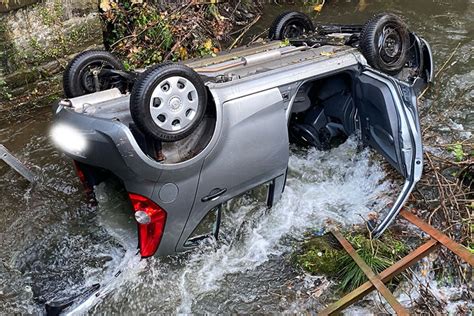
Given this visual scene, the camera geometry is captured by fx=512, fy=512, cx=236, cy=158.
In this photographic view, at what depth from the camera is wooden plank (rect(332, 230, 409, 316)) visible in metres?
3.47

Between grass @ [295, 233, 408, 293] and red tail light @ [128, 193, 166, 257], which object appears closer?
red tail light @ [128, 193, 166, 257]

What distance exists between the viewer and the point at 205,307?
3.82 m

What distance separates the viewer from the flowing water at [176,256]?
3861 millimetres

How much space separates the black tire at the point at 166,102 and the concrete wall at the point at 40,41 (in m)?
3.32

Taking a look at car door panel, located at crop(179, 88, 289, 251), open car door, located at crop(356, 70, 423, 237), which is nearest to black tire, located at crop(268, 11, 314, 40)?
open car door, located at crop(356, 70, 423, 237)

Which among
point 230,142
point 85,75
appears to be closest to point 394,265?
point 230,142

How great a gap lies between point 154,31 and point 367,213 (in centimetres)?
396

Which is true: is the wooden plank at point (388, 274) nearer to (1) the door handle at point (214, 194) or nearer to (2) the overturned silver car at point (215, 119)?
(2) the overturned silver car at point (215, 119)

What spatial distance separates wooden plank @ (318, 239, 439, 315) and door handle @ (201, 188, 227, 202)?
111 centimetres

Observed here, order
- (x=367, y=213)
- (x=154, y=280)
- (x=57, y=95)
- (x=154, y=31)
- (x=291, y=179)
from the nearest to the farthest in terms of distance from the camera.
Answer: (x=154, y=280), (x=367, y=213), (x=291, y=179), (x=57, y=95), (x=154, y=31)

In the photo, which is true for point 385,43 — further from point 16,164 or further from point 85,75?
point 16,164

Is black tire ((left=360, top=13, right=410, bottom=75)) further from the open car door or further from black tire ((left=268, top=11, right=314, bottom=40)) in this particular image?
black tire ((left=268, top=11, right=314, bottom=40))

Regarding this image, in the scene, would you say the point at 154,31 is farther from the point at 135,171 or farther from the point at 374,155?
the point at 135,171

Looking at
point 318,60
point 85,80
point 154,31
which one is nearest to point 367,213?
point 318,60
